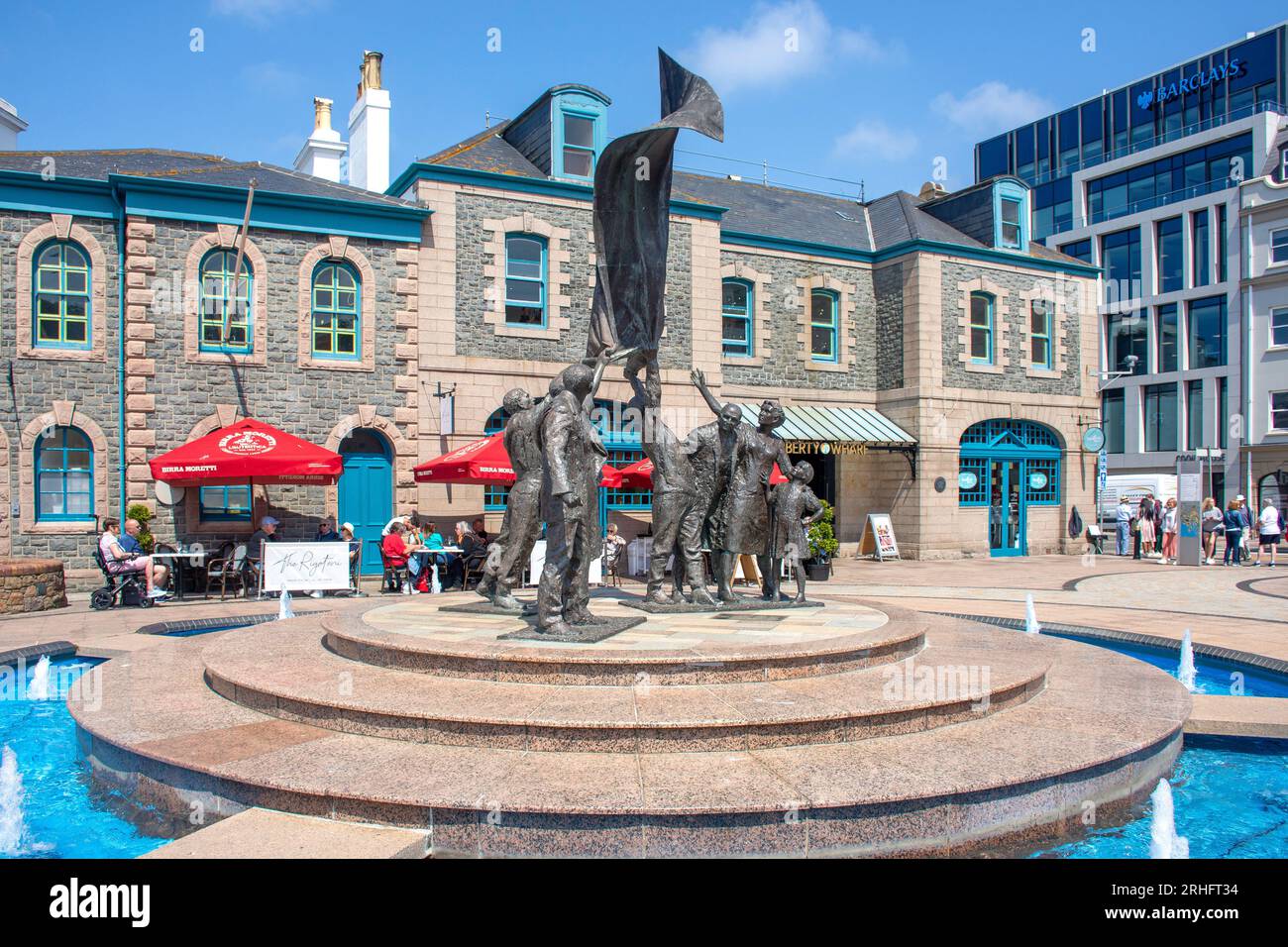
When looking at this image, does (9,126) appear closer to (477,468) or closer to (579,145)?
(579,145)

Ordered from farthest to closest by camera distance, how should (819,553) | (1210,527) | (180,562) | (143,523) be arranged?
(1210,527) → (819,553) → (143,523) → (180,562)

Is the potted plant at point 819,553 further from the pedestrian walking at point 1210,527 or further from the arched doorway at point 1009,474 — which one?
the pedestrian walking at point 1210,527

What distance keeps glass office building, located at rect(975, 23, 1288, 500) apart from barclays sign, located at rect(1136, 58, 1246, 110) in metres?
0.05

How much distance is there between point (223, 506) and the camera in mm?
18312

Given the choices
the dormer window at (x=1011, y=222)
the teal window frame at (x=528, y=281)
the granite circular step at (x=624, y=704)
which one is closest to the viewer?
the granite circular step at (x=624, y=704)

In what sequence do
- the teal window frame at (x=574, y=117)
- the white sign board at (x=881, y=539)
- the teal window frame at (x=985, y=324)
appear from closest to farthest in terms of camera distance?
the teal window frame at (x=574, y=117) → the white sign board at (x=881, y=539) → the teal window frame at (x=985, y=324)

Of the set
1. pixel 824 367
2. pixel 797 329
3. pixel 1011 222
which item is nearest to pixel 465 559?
pixel 797 329

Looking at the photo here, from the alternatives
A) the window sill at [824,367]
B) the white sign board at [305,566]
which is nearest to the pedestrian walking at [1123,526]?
the window sill at [824,367]

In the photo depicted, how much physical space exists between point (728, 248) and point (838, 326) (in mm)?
4237

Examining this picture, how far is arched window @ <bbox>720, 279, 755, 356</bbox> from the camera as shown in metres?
24.5

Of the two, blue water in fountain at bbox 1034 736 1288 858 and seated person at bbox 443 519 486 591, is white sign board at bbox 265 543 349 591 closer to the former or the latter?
seated person at bbox 443 519 486 591

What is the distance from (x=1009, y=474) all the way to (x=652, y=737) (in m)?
24.4

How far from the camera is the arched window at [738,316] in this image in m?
24.5

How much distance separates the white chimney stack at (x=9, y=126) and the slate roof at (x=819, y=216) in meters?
11.1
